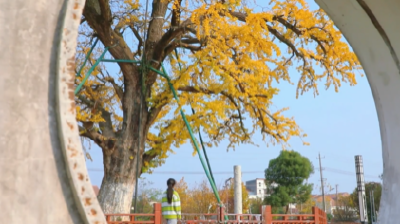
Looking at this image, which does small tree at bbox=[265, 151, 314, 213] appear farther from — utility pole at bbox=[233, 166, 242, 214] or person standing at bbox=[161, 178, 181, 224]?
person standing at bbox=[161, 178, 181, 224]

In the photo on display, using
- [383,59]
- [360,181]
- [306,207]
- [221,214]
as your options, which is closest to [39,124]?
[383,59]

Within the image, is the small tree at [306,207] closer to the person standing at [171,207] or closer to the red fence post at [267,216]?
the red fence post at [267,216]

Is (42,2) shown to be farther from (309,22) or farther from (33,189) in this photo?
(309,22)

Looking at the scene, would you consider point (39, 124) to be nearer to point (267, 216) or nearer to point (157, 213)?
point (157, 213)

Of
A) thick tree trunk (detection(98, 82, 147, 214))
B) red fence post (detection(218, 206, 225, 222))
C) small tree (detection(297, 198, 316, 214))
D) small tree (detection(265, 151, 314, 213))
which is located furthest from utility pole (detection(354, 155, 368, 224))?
small tree (detection(297, 198, 316, 214))

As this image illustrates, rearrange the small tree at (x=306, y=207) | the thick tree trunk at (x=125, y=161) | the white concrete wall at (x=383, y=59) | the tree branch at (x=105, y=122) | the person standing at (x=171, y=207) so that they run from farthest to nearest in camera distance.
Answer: the small tree at (x=306, y=207), the tree branch at (x=105, y=122), the thick tree trunk at (x=125, y=161), the person standing at (x=171, y=207), the white concrete wall at (x=383, y=59)

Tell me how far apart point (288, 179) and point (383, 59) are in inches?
1211

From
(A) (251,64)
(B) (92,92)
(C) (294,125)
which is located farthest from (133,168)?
(C) (294,125)

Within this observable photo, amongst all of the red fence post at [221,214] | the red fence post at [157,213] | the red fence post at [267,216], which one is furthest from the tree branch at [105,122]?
the red fence post at [267,216]

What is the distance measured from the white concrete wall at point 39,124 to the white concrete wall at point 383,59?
1945 mm

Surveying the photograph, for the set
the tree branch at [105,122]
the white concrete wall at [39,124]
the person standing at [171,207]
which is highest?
the tree branch at [105,122]

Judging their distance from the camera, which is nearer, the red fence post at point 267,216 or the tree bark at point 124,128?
the red fence post at point 267,216

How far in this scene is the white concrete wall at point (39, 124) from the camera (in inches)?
65.5

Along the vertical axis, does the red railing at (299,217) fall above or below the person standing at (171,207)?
below
